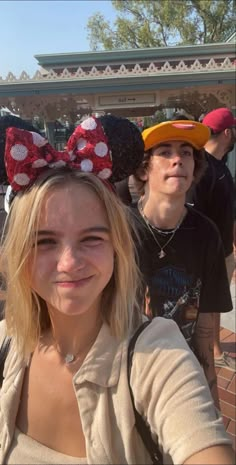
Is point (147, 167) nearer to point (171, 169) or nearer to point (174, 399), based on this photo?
point (171, 169)

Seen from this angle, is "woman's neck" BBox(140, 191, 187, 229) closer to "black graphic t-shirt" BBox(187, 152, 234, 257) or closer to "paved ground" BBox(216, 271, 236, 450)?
"black graphic t-shirt" BBox(187, 152, 234, 257)

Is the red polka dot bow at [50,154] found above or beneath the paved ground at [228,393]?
above

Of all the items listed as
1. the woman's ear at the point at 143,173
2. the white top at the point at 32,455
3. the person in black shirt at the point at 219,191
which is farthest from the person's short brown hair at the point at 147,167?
the white top at the point at 32,455

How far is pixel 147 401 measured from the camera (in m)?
0.83

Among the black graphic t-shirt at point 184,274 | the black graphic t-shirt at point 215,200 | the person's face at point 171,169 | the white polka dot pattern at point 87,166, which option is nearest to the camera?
the white polka dot pattern at point 87,166

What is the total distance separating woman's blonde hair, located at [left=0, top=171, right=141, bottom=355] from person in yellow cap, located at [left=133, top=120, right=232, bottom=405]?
1.75 feet

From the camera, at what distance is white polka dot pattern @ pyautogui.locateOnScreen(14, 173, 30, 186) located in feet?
3.09

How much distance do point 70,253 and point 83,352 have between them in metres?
0.28

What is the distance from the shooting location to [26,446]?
0.91m

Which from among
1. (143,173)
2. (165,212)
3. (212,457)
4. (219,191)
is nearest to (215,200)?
(219,191)

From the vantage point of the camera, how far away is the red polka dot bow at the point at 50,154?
0.93 metres

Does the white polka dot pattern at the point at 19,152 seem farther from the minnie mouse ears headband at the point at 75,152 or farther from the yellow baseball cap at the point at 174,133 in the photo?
the yellow baseball cap at the point at 174,133

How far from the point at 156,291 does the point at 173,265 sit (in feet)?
0.42

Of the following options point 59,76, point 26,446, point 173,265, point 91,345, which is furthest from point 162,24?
point 59,76
